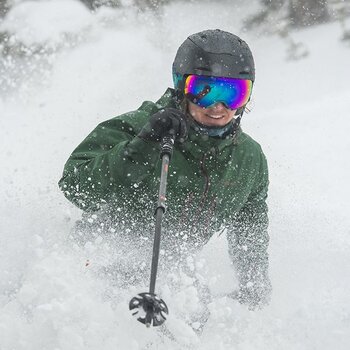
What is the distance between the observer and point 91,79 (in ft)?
31.2

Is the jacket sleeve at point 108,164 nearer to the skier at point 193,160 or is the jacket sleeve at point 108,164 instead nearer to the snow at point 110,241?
the skier at point 193,160

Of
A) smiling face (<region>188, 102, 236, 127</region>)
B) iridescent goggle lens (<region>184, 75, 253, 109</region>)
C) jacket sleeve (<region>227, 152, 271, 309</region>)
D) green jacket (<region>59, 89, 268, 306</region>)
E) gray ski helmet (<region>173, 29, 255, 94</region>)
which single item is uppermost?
gray ski helmet (<region>173, 29, 255, 94</region>)

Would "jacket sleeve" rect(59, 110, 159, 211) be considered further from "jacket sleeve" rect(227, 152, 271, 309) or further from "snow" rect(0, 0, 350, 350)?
"jacket sleeve" rect(227, 152, 271, 309)

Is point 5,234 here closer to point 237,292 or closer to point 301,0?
point 237,292

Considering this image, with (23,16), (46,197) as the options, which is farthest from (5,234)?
(23,16)

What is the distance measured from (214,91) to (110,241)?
1.06m

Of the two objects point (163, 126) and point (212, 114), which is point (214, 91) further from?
point (163, 126)

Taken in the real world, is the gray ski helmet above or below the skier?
above

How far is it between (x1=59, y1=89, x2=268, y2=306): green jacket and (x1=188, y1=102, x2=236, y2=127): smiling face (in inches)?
3.4

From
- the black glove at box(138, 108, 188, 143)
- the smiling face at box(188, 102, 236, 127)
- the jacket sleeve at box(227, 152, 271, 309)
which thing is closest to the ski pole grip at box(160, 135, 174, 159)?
the black glove at box(138, 108, 188, 143)

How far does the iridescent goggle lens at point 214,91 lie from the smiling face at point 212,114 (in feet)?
0.08

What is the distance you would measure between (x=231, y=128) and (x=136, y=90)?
20.5 feet

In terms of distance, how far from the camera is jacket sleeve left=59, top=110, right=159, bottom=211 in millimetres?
2568

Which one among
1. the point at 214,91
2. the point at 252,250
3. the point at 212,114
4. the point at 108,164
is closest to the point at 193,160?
the point at 212,114
